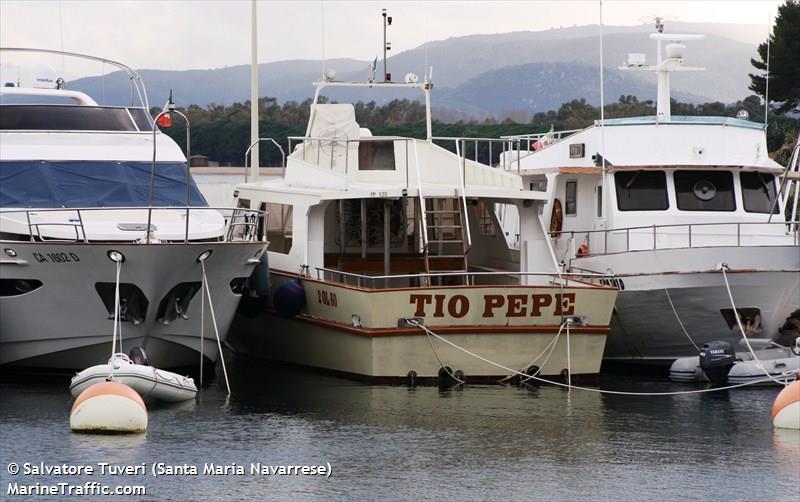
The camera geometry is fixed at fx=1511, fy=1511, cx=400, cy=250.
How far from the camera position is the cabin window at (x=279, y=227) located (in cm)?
2381

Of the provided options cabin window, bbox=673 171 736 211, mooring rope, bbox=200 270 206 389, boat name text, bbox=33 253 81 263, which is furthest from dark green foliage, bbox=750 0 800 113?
boat name text, bbox=33 253 81 263

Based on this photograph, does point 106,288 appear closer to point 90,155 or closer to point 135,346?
point 135,346

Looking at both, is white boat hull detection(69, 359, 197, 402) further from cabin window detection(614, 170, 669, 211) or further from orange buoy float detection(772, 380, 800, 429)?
cabin window detection(614, 170, 669, 211)

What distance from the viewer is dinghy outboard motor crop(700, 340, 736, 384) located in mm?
21484

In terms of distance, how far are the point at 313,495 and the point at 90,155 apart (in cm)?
1002

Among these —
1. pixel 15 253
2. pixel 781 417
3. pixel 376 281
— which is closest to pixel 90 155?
pixel 15 253

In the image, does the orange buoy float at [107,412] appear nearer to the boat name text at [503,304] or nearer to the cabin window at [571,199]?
the boat name text at [503,304]

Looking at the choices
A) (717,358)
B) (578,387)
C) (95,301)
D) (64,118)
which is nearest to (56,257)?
(95,301)

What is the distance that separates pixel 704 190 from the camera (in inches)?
941

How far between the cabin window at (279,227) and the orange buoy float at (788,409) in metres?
8.45

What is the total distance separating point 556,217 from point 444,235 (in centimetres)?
228

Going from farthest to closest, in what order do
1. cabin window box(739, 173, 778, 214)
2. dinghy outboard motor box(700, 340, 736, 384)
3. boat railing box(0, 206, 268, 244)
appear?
cabin window box(739, 173, 778, 214) → dinghy outboard motor box(700, 340, 736, 384) → boat railing box(0, 206, 268, 244)

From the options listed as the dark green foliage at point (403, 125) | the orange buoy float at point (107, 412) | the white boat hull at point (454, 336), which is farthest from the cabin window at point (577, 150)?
the dark green foliage at point (403, 125)

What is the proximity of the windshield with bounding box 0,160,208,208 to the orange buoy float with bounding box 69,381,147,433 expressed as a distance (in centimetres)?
536
